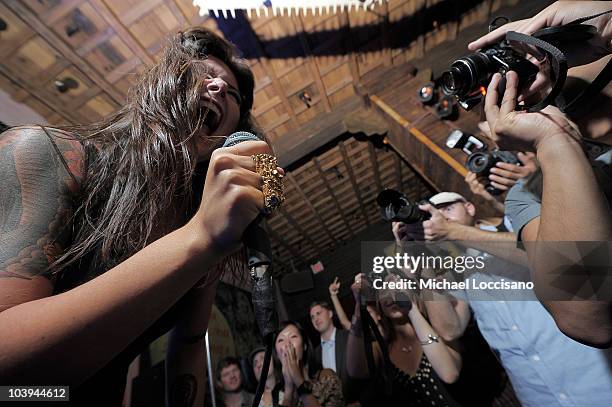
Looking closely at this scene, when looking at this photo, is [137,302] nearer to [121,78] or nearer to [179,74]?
[179,74]

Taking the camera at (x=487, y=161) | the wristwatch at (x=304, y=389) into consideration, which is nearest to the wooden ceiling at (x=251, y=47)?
the camera at (x=487, y=161)

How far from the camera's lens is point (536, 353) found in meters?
1.62

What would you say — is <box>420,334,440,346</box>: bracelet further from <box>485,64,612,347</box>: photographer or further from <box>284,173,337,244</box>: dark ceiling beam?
<box>284,173,337,244</box>: dark ceiling beam

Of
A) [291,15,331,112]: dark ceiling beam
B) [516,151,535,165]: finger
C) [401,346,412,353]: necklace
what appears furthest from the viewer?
[291,15,331,112]: dark ceiling beam

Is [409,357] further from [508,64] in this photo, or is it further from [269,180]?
[269,180]

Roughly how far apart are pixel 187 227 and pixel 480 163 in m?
2.45

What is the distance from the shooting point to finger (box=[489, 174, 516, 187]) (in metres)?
2.20

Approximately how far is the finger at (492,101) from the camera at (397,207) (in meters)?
0.82

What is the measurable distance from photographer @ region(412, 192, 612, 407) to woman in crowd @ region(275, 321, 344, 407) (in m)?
1.53

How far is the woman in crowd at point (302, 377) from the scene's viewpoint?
279 centimetres

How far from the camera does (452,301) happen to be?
7.29 ft

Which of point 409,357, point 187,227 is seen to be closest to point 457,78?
point 187,227

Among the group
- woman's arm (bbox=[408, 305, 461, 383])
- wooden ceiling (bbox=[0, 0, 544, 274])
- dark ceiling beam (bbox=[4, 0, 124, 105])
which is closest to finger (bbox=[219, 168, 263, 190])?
woman's arm (bbox=[408, 305, 461, 383])

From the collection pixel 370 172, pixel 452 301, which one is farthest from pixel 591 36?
pixel 370 172
